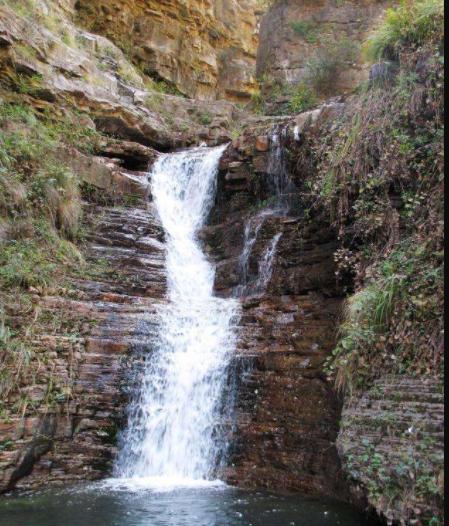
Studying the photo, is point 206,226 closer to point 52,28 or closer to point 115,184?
point 115,184

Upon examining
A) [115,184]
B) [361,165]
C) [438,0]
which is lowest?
[361,165]

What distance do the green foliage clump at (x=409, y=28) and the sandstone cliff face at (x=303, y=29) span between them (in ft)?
32.5

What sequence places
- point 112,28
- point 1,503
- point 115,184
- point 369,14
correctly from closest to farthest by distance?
point 1,503 → point 115,184 → point 369,14 → point 112,28

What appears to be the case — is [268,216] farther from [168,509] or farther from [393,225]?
[168,509]

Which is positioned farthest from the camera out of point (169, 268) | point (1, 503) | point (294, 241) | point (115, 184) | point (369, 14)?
point (369, 14)

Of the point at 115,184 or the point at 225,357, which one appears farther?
the point at 115,184

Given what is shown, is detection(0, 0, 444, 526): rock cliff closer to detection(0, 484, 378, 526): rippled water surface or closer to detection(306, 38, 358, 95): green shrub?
detection(0, 484, 378, 526): rippled water surface

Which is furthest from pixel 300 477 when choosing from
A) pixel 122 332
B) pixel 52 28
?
pixel 52 28

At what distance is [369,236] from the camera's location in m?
8.22

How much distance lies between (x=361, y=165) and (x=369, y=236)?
4.13 ft

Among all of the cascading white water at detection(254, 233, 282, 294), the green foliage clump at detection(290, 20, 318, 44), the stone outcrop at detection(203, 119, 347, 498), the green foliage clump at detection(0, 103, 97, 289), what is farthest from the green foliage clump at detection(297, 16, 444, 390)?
the green foliage clump at detection(290, 20, 318, 44)

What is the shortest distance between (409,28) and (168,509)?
8.52 m

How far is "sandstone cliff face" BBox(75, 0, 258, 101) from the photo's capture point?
21.3m

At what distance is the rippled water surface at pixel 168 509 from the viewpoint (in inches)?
217
